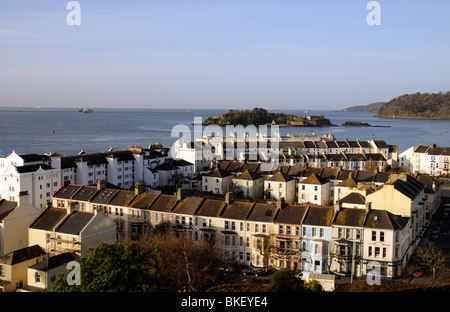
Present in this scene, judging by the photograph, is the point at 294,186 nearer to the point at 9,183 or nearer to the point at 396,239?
the point at 396,239

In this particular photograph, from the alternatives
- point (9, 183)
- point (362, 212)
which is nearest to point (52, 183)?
point (9, 183)

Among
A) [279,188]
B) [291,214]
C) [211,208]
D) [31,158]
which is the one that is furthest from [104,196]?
[279,188]

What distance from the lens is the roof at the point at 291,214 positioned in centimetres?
2833

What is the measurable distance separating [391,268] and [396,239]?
1.71 metres

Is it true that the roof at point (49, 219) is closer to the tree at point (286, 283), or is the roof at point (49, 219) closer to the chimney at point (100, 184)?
the chimney at point (100, 184)

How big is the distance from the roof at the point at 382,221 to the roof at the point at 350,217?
41 cm

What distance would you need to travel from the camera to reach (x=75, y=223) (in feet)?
89.5

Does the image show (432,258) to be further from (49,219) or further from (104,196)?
(49,219)

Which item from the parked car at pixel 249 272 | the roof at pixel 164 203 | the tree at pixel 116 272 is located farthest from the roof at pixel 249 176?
the tree at pixel 116 272

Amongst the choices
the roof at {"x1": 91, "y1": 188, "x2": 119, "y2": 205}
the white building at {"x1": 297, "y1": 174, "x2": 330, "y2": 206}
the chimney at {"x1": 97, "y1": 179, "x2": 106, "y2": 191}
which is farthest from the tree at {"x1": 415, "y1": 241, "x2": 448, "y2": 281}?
the chimney at {"x1": 97, "y1": 179, "x2": 106, "y2": 191}

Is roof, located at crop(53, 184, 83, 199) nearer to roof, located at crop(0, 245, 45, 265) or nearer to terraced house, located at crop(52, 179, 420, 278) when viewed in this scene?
terraced house, located at crop(52, 179, 420, 278)

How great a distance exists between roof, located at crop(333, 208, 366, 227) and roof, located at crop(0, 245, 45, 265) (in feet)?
58.3

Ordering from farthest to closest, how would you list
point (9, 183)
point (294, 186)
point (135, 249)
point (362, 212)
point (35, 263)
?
point (294, 186) → point (9, 183) → point (362, 212) → point (35, 263) → point (135, 249)

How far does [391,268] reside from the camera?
26234 mm
